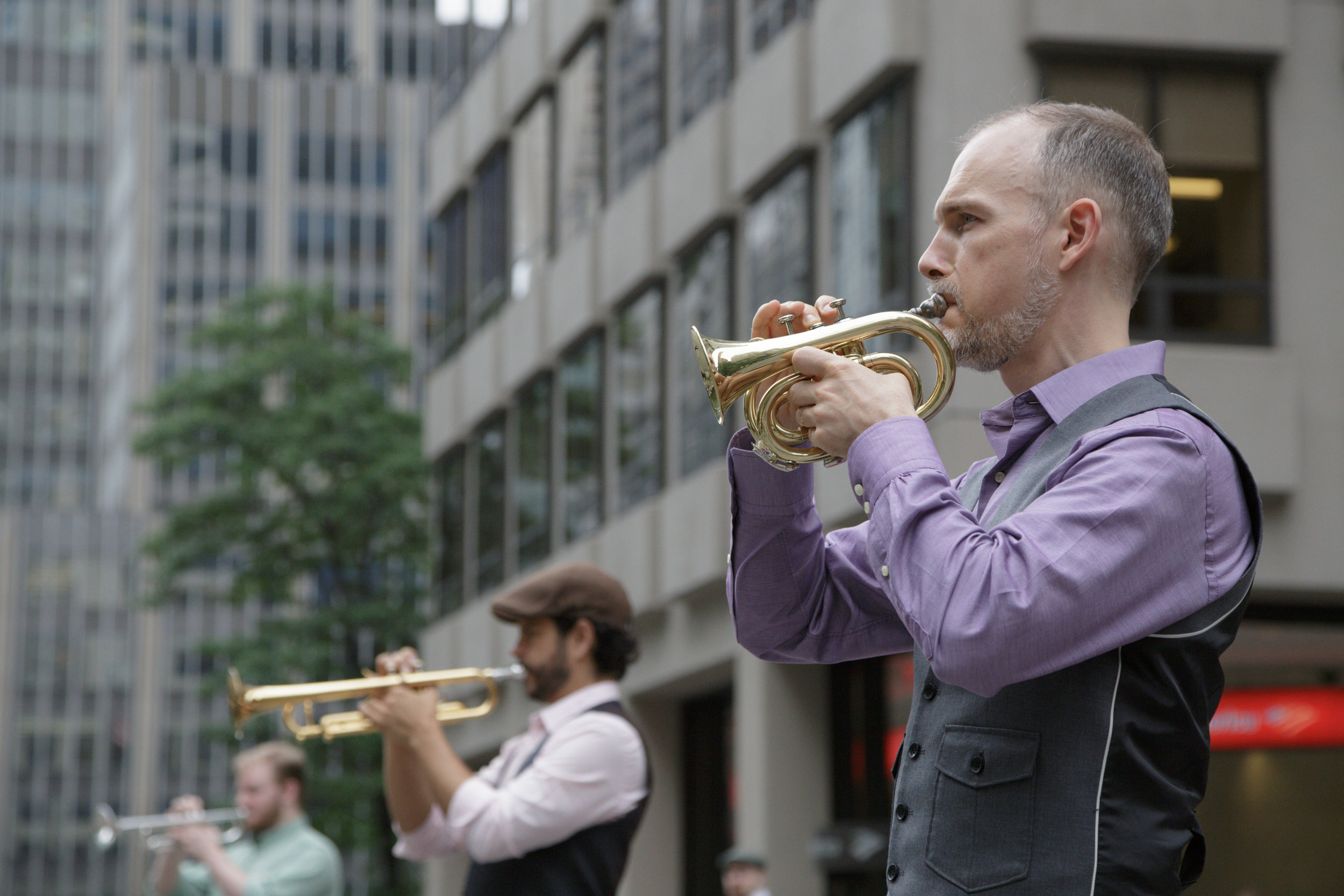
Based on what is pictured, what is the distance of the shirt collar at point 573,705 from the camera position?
226 inches

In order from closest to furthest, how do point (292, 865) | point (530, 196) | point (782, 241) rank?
point (292, 865) < point (782, 241) < point (530, 196)

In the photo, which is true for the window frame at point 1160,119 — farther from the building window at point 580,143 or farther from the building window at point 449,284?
the building window at point 449,284

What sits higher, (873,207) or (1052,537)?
Answer: (873,207)

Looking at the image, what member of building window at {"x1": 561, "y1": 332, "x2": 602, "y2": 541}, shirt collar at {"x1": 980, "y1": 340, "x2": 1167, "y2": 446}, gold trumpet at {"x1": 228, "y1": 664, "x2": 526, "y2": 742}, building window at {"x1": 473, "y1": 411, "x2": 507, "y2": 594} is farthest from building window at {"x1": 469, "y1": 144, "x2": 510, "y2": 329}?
shirt collar at {"x1": 980, "y1": 340, "x2": 1167, "y2": 446}

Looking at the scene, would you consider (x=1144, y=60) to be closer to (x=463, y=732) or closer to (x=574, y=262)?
(x=574, y=262)

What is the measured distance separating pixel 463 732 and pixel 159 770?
61384mm

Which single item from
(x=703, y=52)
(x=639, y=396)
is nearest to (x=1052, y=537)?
(x=703, y=52)

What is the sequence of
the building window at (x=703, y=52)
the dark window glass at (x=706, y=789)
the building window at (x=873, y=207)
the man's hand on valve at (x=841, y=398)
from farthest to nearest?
the dark window glass at (x=706, y=789), the building window at (x=703, y=52), the building window at (x=873, y=207), the man's hand on valve at (x=841, y=398)

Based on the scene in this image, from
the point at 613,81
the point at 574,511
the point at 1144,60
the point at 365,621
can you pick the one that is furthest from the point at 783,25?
the point at 365,621

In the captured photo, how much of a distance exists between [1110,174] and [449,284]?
2735 centimetres

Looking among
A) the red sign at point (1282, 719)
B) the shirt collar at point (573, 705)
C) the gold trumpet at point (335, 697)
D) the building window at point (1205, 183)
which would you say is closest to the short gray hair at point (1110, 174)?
the shirt collar at point (573, 705)

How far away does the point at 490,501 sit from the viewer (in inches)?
1073

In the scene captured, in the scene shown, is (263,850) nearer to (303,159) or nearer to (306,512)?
(306,512)

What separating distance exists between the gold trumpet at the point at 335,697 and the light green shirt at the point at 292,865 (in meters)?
1.05
